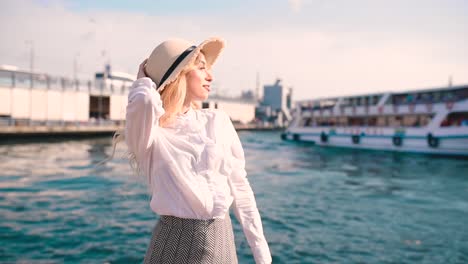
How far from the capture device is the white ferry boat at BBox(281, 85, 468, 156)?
78.1 ft

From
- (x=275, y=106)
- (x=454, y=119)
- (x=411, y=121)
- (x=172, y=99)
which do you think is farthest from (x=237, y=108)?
(x=172, y=99)

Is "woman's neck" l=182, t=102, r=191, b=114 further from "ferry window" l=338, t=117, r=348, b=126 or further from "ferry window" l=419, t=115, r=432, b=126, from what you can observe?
"ferry window" l=338, t=117, r=348, b=126

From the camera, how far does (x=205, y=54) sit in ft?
6.21

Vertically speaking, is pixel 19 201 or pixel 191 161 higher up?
pixel 191 161

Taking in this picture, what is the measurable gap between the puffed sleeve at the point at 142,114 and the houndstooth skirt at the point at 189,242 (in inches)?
15.9

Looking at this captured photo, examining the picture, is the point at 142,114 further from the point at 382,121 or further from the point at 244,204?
the point at 382,121

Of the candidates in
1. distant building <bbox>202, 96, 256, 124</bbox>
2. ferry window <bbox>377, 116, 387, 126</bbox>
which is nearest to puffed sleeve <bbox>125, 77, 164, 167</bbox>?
ferry window <bbox>377, 116, 387, 126</bbox>

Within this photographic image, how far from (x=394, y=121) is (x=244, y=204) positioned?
29.5 m

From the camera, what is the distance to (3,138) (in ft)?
91.7

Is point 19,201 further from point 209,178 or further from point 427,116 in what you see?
point 427,116

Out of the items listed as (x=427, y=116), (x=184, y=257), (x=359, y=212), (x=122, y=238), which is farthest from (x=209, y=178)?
(x=427, y=116)

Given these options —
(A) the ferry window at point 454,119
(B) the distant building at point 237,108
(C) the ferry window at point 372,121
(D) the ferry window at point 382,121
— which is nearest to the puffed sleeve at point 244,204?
(A) the ferry window at point 454,119

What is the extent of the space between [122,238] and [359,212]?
5312mm

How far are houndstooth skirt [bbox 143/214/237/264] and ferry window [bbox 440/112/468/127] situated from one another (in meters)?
26.9
